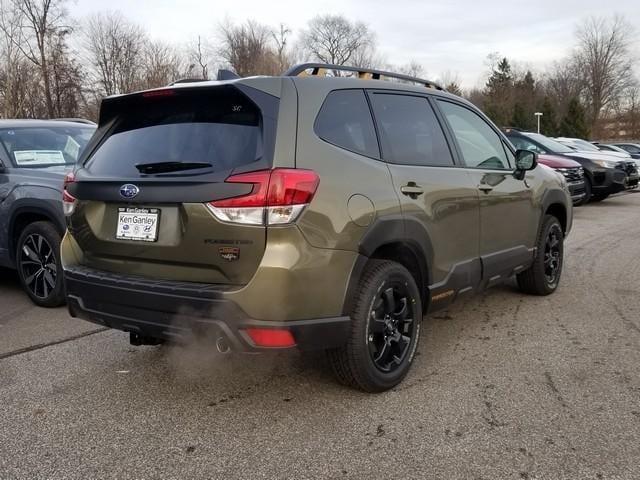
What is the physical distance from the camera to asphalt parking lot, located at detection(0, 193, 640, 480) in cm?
259

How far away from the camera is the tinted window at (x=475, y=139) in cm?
409

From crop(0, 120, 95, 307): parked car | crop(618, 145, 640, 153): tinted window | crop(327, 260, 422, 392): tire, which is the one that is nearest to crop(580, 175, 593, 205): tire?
crop(327, 260, 422, 392): tire

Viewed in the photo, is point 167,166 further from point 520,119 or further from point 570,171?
point 520,119

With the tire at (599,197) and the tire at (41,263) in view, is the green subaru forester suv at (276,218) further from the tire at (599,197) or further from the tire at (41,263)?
the tire at (599,197)

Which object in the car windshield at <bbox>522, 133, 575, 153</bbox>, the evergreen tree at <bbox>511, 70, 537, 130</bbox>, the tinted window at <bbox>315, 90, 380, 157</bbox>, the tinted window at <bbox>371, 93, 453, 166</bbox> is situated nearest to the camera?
the tinted window at <bbox>315, 90, 380, 157</bbox>

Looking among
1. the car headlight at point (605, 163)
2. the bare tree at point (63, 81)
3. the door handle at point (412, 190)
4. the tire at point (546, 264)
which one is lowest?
the tire at point (546, 264)

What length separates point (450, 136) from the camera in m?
3.97

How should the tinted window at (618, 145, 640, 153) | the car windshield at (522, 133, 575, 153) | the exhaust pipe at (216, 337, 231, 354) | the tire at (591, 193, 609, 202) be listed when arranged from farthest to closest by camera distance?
the tinted window at (618, 145, 640, 153) < the tire at (591, 193, 609, 202) < the car windshield at (522, 133, 575, 153) < the exhaust pipe at (216, 337, 231, 354)

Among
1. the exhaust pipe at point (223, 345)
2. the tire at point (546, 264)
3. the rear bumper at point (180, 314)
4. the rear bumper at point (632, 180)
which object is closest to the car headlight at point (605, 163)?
the rear bumper at point (632, 180)

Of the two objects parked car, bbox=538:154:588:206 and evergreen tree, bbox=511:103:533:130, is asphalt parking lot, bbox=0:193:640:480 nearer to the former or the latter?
parked car, bbox=538:154:588:206

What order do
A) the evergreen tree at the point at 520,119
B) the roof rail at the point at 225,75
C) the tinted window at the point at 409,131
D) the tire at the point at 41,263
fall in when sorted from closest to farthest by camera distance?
1. the roof rail at the point at 225,75
2. the tinted window at the point at 409,131
3. the tire at the point at 41,263
4. the evergreen tree at the point at 520,119

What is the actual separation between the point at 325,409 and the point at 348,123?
156 cm

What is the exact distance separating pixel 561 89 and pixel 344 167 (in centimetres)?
6978

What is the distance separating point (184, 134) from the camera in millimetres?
2982
